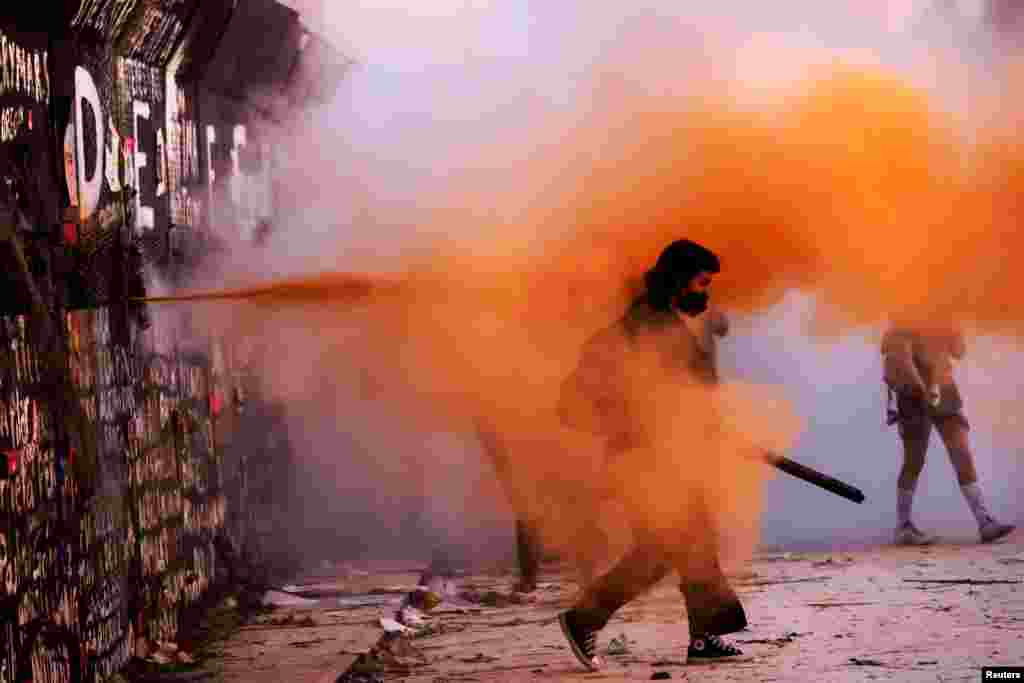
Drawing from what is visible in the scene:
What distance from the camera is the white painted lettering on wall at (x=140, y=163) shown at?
10289 mm

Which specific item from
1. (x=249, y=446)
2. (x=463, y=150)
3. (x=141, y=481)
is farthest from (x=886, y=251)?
(x=141, y=481)

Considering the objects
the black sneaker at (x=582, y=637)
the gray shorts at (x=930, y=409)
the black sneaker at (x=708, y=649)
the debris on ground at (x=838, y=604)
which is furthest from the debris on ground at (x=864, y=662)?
the gray shorts at (x=930, y=409)

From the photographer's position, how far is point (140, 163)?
10.5 metres

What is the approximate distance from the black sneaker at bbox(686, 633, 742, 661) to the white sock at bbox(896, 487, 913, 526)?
5.40 m

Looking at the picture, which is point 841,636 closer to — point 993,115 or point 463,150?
point 993,115

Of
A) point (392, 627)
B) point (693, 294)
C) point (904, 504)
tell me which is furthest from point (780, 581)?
point (693, 294)

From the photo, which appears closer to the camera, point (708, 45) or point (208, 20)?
point (208, 20)

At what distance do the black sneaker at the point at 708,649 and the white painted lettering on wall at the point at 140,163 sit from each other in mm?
3200

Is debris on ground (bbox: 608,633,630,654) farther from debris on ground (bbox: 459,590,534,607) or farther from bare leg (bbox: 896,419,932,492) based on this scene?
bare leg (bbox: 896,419,932,492)

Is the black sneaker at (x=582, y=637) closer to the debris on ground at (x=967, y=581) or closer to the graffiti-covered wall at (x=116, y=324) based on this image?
the graffiti-covered wall at (x=116, y=324)

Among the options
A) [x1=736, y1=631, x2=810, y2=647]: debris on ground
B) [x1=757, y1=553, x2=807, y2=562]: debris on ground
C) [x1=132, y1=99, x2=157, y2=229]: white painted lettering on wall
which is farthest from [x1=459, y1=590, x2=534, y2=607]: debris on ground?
[x1=132, y1=99, x2=157, y2=229]: white painted lettering on wall

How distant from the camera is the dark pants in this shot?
9.78m

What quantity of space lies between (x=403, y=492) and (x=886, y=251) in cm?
453

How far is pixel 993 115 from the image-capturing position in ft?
43.0
